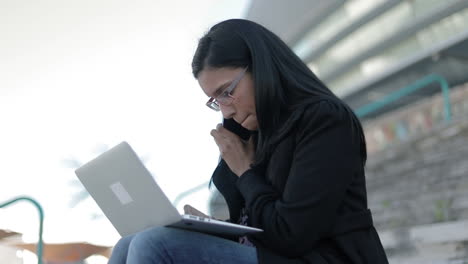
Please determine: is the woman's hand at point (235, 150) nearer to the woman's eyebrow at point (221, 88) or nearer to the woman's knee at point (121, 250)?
the woman's eyebrow at point (221, 88)

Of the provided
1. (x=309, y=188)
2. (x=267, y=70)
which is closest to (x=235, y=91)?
(x=267, y=70)

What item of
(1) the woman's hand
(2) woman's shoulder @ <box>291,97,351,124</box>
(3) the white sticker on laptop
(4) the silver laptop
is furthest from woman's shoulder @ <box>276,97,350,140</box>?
(3) the white sticker on laptop

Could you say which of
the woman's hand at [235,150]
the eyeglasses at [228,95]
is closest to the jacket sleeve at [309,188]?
the woman's hand at [235,150]

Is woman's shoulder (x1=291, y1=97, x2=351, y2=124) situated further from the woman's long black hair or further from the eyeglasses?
the eyeglasses

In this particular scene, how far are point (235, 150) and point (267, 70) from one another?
0.85ft

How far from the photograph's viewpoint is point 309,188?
1400 millimetres

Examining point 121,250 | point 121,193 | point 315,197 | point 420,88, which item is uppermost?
point 121,193

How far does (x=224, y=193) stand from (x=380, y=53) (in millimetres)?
20798

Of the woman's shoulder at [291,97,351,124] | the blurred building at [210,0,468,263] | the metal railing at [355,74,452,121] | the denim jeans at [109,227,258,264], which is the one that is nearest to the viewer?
the denim jeans at [109,227,258,264]

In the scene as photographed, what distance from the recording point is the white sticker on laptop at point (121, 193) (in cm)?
150

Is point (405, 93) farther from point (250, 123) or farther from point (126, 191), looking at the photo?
point (126, 191)

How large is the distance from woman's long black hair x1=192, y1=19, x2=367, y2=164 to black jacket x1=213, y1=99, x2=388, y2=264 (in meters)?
0.06

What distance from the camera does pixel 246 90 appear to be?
1.67 m

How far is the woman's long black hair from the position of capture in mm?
1574
